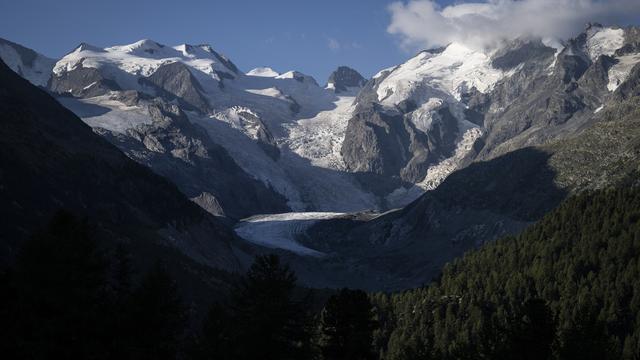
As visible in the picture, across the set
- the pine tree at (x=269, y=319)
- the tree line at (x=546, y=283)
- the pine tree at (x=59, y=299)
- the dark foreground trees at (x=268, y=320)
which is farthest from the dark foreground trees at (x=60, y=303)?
the tree line at (x=546, y=283)

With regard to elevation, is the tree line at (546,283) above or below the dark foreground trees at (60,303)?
above

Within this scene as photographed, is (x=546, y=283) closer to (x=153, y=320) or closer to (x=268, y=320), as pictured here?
(x=268, y=320)

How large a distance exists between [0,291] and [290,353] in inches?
641

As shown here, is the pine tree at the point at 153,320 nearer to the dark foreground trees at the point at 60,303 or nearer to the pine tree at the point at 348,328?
the dark foreground trees at the point at 60,303

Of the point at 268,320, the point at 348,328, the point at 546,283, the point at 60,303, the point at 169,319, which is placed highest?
the point at 546,283

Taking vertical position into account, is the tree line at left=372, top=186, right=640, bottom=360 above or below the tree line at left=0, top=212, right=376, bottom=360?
above

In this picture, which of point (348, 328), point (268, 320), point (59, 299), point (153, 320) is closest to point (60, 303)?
point (59, 299)

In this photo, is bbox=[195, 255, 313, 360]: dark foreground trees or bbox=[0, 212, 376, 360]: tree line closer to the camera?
bbox=[0, 212, 376, 360]: tree line

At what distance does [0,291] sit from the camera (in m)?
48.5

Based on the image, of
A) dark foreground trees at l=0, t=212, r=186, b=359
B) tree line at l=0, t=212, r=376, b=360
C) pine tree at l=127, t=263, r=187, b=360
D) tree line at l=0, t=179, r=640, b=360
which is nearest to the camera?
dark foreground trees at l=0, t=212, r=186, b=359

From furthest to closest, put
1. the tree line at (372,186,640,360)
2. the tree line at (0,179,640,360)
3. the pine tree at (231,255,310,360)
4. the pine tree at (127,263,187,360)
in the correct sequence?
the tree line at (372,186,640,360)
the pine tree at (127,263,187,360)
the pine tree at (231,255,310,360)
the tree line at (0,179,640,360)

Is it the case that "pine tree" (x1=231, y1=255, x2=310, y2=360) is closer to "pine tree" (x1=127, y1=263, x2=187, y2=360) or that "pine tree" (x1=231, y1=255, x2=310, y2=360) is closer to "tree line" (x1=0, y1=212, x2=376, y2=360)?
"tree line" (x1=0, y1=212, x2=376, y2=360)

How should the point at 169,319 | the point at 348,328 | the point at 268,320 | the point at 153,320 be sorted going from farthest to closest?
the point at 169,319, the point at 348,328, the point at 153,320, the point at 268,320

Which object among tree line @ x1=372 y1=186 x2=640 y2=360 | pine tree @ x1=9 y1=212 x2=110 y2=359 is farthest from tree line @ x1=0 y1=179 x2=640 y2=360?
tree line @ x1=372 y1=186 x2=640 y2=360
